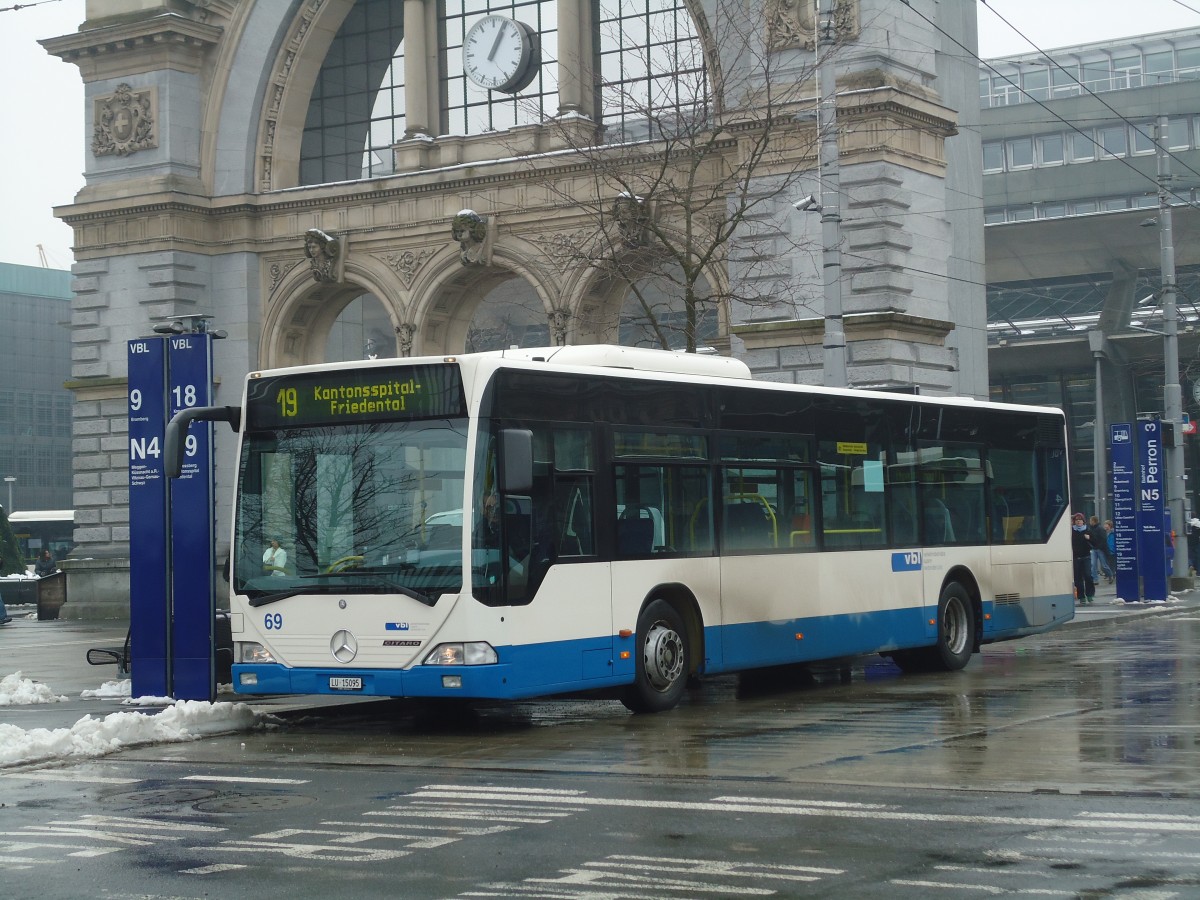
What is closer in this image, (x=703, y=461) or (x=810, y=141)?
(x=703, y=461)

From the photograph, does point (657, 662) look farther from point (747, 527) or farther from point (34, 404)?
point (34, 404)

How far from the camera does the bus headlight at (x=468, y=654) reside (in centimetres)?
1317

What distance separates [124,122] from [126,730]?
89.3 feet

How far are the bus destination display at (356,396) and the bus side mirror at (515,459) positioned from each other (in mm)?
485

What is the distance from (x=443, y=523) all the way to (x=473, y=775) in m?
2.50

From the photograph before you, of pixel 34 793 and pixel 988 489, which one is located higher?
pixel 988 489

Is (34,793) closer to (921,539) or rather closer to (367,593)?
(367,593)

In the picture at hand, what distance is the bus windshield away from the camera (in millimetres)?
13352

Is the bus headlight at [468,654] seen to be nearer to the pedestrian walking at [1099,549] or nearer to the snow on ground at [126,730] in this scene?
the snow on ground at [126,730]

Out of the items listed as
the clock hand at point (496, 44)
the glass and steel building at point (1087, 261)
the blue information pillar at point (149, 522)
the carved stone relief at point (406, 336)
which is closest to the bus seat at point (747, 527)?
Result: the blue information pillar at point (149, 522)

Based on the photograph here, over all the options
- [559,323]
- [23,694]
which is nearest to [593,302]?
[559,323]

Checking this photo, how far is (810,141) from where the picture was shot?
2961 centimetres

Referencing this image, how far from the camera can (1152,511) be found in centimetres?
3350

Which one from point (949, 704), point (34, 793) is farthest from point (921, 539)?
point (34, 793)
